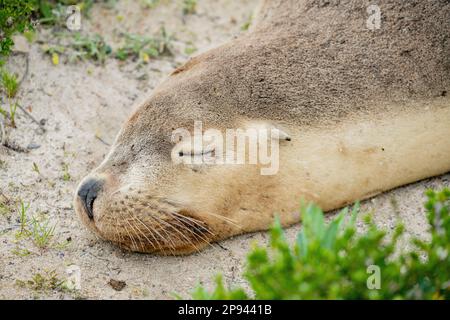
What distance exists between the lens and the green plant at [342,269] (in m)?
2.29

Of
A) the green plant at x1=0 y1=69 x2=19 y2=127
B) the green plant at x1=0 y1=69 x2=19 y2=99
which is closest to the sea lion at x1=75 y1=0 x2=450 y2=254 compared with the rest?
the green plant at x1=0 y1=69 x2=19 y2=127

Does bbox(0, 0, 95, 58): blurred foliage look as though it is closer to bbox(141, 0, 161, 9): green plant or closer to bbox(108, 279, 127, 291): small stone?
bbox(141, 0, 161, 9): green plant

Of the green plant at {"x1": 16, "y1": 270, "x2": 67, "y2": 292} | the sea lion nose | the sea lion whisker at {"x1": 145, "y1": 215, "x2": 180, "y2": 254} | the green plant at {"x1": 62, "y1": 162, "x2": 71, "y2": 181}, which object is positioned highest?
the green plant at {"x1": 62, "y1": 162, "x2": 71, "y2": 181}

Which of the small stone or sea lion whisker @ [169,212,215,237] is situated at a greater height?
sea lion whisker @ [169,212,215,237]

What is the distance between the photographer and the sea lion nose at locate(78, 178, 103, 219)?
3.28 m

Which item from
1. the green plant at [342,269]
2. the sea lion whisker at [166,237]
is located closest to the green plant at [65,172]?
the sea lion whisker at [166,237]

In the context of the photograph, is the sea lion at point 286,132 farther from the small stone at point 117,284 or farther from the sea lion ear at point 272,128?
the small stone at point 117,284

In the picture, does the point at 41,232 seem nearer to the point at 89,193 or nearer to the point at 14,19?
the point at 89,193

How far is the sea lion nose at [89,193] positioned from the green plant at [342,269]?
3.19ft

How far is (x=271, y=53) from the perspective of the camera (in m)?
3.58

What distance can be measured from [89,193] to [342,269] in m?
1.53

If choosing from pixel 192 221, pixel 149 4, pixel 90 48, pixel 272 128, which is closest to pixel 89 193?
pixel 192 221
